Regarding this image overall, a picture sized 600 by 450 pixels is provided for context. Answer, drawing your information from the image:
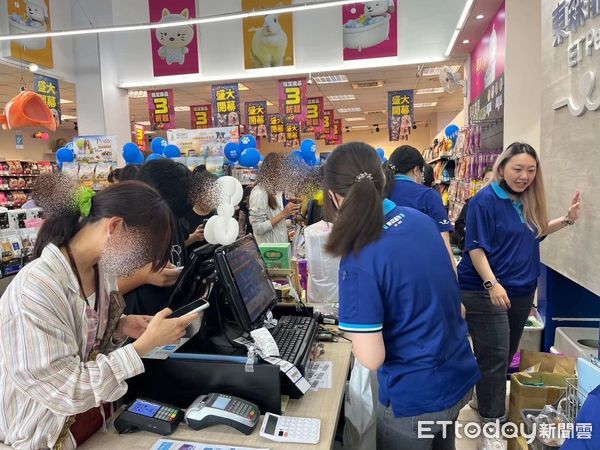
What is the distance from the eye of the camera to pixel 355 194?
3.80 ft

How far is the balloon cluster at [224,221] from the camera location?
1.47 metres

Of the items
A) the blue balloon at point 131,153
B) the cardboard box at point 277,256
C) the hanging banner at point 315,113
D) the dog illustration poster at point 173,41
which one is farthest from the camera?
the hanging banner at point 315,113

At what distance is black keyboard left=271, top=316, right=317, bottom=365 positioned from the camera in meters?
1.36

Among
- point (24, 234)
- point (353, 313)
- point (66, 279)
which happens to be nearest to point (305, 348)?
point (353, 313)

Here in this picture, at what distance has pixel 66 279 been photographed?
1046mm

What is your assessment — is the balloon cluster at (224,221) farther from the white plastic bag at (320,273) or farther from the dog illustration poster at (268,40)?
the dog illustration poster at (268,40)

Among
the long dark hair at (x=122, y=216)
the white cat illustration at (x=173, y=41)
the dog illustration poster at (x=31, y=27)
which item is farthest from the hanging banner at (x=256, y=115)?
the long dark hair at (x=122, y=216)

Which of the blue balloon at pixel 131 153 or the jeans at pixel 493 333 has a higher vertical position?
the blue balloon at pixel 131 153

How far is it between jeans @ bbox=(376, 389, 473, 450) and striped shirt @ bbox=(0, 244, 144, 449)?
70cm

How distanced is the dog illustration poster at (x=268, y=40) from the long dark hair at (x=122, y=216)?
6.66 metres

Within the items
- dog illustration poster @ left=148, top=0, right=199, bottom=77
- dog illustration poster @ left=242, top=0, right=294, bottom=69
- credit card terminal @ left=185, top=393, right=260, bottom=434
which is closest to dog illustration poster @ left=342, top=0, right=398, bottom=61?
dog illustration poster @ left=242, top=0, right=294, bottom=69

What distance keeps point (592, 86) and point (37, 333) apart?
2196 millimetres

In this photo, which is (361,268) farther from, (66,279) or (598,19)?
(598,19)

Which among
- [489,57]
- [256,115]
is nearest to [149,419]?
[489,57]
